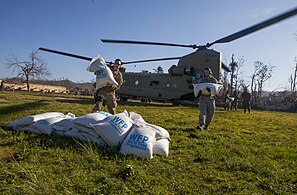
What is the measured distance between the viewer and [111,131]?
3.52 metres

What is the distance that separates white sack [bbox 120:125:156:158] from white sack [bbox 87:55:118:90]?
2180mm

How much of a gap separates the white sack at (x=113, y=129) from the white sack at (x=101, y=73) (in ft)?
6.04

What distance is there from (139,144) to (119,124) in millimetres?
507

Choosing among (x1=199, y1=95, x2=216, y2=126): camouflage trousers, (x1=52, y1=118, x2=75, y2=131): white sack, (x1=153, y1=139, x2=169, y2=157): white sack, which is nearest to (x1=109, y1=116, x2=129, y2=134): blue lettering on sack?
(x1=153, y1=139, x2=169, y2=157): white sack

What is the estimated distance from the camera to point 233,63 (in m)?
41.0

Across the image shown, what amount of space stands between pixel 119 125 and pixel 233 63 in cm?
4084

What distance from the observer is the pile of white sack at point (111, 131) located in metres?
3.31

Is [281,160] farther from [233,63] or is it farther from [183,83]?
[233,63]

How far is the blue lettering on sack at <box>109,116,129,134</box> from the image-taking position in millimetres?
3539

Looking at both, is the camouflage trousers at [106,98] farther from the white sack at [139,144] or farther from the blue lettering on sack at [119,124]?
the white sack at [139,144]

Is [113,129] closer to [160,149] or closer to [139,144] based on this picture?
[139,144]

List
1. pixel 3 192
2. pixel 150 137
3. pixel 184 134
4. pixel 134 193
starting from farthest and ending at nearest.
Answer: pixel 184 134 → pixel 150 137 → pixel 134 193 → pixel 3 192

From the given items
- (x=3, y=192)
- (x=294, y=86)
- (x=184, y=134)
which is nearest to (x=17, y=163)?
(x=3, y=192)

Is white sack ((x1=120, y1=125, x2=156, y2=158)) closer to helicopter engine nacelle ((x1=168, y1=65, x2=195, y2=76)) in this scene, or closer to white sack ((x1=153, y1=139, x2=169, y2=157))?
white sack ((x1=153, y1=139, x2=169, y2=157))
